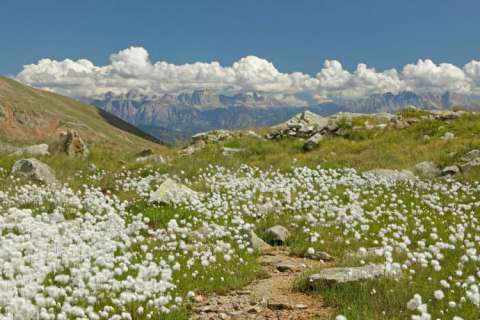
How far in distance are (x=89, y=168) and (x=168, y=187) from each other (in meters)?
7.14

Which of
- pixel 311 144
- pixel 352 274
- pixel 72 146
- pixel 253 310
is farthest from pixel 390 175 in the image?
pixel 72 146

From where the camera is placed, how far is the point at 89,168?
1920 cm

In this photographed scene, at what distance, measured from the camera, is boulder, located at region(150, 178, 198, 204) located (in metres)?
12.6

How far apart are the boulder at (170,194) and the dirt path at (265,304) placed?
16.1 ft

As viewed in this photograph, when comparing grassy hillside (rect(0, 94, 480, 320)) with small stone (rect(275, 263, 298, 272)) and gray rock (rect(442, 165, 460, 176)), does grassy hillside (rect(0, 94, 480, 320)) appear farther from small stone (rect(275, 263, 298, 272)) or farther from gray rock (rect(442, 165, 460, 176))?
gray rock (rect(442, 165, 460, 176))

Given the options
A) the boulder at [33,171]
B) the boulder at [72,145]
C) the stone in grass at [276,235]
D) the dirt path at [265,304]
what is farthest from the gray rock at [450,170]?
the boulder at [72,145]

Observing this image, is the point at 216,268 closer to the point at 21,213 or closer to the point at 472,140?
the point at 21,213

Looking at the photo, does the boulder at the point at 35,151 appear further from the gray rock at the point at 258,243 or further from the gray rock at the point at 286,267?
the gray rock at the point at 286,267

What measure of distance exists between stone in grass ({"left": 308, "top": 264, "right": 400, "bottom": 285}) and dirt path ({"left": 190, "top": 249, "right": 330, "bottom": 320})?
360 mm

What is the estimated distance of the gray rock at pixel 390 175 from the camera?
16.6 metres

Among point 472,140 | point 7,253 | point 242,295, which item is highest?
point 472,140

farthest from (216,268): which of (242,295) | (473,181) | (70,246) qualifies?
(473,181)

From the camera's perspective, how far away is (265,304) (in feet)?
23.2

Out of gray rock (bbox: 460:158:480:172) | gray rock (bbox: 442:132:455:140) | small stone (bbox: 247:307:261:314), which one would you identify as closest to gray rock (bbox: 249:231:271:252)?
small stone (bbox: 247:307:261:314)
